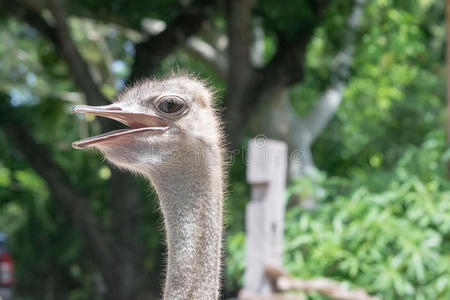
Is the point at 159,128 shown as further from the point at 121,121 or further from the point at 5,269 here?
the point at 5,269

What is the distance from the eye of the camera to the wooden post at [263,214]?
194 inches

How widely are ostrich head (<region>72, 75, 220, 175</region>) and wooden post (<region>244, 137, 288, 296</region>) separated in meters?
3.11

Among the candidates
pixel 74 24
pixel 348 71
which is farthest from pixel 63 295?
pixel 348 71

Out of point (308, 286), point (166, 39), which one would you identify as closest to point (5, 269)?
point (166, 39)

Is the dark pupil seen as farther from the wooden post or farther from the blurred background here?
the wooden post

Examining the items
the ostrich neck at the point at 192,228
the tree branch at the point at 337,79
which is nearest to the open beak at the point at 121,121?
the ostrich neck at the point at 192,228

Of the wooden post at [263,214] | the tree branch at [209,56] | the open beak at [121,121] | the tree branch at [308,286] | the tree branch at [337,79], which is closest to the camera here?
the open beak at [121,121]

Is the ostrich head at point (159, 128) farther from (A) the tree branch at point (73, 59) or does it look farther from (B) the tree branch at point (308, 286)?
(A) the tree branch at point (73, 59)

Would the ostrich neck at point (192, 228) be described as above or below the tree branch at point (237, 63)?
below

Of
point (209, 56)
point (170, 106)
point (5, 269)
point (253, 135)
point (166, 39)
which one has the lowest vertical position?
point (170, 106)

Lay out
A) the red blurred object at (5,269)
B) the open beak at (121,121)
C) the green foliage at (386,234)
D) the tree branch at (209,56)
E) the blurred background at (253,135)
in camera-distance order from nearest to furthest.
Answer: the open beak at (121,121) < the green foliage at (386,234) < the blurred background at (253,135) < the tree branch at (209,56) < the red blurred object at (5,269)

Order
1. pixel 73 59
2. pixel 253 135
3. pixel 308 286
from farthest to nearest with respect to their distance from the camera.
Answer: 1. pixel 253 135
2. pixel 73 59
3. pixel 308 286

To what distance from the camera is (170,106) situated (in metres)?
1.70

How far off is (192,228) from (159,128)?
0.22 metres
